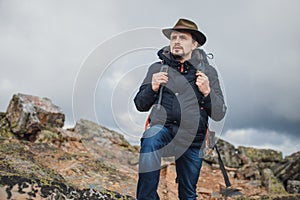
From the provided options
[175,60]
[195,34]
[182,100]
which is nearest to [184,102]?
[182,100]

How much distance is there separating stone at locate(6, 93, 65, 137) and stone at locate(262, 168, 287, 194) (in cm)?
1166

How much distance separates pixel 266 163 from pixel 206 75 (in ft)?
54.5

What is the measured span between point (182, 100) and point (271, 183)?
529 inches

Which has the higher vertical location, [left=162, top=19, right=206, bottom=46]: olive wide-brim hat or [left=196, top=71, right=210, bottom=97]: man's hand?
[left=162, top=19, right=206, bottom=46]: olive wide-brim hat

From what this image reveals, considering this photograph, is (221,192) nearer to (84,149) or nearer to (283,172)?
(283,172)

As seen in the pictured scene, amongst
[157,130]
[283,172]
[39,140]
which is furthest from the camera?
[283,172]

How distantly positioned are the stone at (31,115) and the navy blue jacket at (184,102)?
12207 millimetres

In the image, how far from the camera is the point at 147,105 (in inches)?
179

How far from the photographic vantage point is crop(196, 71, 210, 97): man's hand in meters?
4.37

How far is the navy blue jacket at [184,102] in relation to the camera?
4438 millimetres

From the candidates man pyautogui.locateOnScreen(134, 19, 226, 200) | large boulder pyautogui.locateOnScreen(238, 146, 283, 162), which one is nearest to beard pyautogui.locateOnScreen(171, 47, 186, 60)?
man pyautogui.locateOnScreen(134, 19, 226, 200)

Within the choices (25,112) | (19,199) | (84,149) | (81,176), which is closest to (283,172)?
(84,149)

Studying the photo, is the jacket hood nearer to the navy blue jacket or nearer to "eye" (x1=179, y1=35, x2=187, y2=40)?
the navy blue jacket

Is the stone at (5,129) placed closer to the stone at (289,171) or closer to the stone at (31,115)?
the stone at (31,115)
